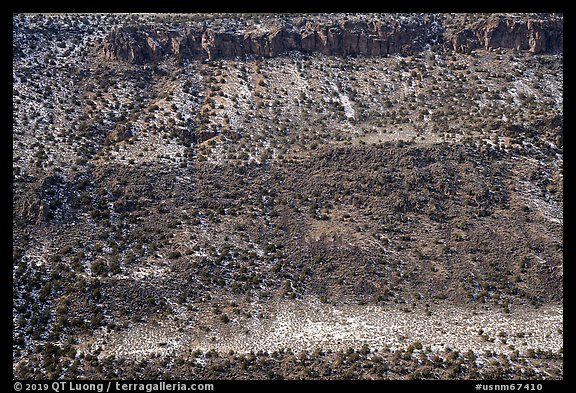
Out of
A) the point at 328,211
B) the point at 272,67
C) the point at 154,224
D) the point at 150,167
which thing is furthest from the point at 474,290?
the point at 272,67

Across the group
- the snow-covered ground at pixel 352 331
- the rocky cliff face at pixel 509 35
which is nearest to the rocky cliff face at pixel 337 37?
Result: the rocky cliff face at pixel 509 35

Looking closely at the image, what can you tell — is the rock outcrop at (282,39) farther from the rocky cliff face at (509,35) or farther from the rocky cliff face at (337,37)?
the rocky cliff face at (509,35)

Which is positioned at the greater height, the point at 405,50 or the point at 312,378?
the point at 405,50

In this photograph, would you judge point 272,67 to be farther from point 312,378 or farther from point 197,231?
point 312,378

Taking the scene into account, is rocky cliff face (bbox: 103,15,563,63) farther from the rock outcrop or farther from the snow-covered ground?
the snow-covered ground

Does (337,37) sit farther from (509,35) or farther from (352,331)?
(352,331)

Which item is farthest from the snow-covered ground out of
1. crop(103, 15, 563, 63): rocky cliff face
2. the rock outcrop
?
crop(103, 15, 563, 63): rocky cliff face

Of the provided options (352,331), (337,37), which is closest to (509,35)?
(337,37)

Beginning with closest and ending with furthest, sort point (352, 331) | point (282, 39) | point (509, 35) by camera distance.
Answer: point (352, 331)
point (282, 39)
point (509, 35)
